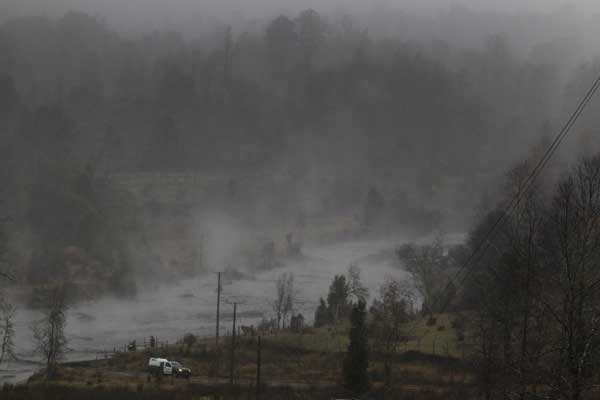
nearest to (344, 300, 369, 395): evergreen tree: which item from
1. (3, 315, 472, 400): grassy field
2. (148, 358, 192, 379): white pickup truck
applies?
(3, 315, 472, 400): grassy field

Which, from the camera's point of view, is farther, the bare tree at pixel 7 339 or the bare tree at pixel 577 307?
the bare tree at pixel 7 339

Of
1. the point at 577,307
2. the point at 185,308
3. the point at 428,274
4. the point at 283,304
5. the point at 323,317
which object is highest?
the point at 428,274

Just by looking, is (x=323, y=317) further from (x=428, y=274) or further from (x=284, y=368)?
(x=284, y=368)

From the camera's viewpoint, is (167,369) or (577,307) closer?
(577,307)

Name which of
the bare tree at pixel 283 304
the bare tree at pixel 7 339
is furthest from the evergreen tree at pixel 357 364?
the bare tree at pixel 283 304

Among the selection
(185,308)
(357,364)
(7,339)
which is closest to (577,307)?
(357,364)

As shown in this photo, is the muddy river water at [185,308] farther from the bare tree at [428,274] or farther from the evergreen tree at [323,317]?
the bare tree at [428,274]

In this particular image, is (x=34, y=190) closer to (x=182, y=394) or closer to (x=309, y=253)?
(x=309, y=253)

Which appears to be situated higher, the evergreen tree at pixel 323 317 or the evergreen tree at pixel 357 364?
the evergreen tree at pixel 323 317

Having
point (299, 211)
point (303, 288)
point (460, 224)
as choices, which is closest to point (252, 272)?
point (303, 288)

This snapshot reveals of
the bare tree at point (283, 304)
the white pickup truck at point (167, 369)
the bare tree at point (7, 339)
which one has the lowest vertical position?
the white pickup truck at point (167, 369)

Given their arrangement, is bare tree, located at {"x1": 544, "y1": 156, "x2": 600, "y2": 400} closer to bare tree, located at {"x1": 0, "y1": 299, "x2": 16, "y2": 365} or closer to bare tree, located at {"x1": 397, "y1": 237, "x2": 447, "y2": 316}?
bare tree, located at {"x1": 0, "y1": 299, "x2": 16, "y2": 365}

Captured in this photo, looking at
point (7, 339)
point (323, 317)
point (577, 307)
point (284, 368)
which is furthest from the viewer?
point (323, 317)

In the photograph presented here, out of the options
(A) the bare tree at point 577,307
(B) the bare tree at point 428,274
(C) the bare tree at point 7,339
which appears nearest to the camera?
(A) the bare tree at point 577,307
